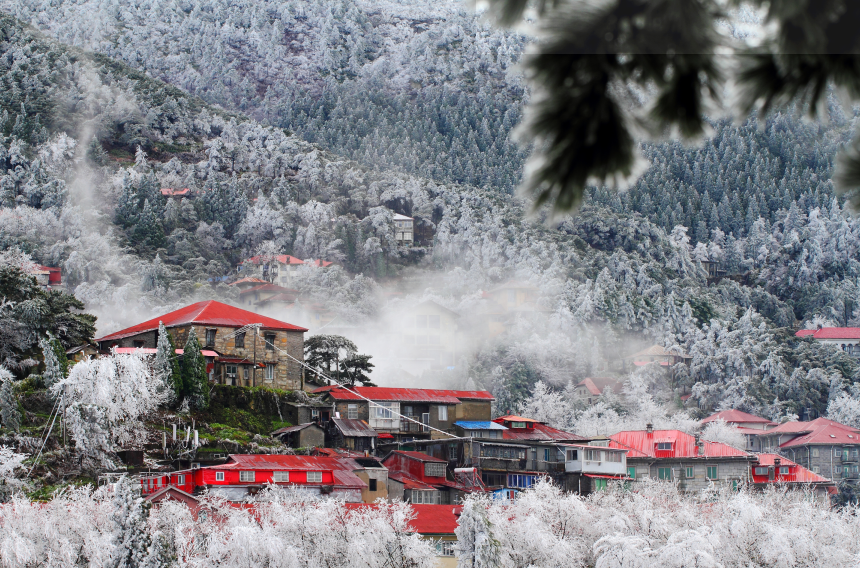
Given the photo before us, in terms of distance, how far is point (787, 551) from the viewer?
50969mm

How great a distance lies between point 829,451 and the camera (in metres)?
107

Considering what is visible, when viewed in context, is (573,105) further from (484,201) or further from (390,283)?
(484,201)

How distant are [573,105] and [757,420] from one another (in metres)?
123

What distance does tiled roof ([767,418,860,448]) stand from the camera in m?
107

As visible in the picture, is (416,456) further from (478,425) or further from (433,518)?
(433,518)

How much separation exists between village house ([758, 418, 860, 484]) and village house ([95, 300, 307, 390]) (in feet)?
172

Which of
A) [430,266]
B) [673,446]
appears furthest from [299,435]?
[430,266]

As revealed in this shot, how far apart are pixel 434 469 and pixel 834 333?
388 ft


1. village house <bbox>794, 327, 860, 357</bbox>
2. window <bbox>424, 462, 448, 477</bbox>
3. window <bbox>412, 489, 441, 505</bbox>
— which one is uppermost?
village house <bbox>794, 327, 860, 357</bbox>

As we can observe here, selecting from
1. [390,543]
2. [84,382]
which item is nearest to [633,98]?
[390,543]

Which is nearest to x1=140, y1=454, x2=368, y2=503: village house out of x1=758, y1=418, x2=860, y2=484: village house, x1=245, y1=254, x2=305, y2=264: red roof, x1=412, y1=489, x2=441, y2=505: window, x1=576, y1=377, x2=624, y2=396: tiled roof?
x1=412, y1=489, x2=441, y2=505: window

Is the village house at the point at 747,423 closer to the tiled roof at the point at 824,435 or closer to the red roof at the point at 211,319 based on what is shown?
the tiled roof at the point at 824,435

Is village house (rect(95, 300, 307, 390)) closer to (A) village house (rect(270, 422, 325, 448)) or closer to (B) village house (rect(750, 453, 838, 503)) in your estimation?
(A) village house (rect(270, 422, 325, 448))

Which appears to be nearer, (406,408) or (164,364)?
(164,364)
